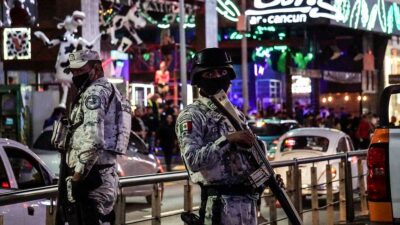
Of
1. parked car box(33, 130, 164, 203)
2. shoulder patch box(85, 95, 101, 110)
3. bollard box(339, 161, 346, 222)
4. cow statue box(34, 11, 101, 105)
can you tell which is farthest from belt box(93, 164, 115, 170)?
cow statue box(34, 11, 101, 105)

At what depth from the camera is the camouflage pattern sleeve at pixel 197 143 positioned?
5090 millimetres

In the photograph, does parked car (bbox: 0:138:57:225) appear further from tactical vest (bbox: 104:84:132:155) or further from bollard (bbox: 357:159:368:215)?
bollard (bbox: 357:159:368:215)

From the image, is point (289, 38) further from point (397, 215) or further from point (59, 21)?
point (397, 215)

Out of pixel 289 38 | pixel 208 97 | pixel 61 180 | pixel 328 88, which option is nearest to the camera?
pixel 208 97

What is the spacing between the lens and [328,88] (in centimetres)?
4569

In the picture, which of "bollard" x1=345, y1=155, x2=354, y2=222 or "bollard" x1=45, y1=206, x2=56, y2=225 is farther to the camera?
"bollard" x1=345, y1=155, x2=354, y2=222

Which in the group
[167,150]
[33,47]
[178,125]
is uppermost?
[33,47]

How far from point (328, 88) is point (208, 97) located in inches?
1615

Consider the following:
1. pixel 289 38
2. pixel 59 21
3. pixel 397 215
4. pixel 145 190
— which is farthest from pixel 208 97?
pixel 289 38

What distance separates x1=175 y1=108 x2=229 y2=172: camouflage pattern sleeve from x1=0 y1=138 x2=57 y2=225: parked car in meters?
2.19

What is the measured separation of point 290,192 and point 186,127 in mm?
5269

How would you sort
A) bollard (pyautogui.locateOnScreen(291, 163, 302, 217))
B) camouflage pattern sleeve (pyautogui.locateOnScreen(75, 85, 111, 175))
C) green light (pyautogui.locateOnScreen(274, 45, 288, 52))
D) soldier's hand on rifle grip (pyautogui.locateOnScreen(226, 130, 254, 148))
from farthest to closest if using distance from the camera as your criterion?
green light (pyautogui.locateOnScreen(274, 45, 288, 52)) → bollard (pyautogui.locateOnScreen(291, 163, 302, 217)) → camouflage pattern sleeve (pyautogui.locateOnScreen(75, 85, 111, 175)) → soldier's hand on rifle grip (pyautogui.locateOnScreen(226, 130, 254, 148))

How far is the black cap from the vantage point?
5.25 metres

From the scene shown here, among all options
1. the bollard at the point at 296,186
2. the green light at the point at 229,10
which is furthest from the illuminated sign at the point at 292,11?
the bollard at the point at 296,186
